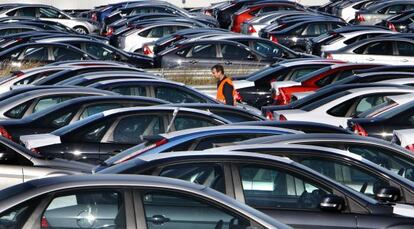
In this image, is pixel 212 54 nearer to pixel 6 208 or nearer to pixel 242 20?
pixel 242 20

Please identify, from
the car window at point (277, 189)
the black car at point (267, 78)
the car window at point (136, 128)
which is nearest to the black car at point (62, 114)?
the car window at point (136, 128)

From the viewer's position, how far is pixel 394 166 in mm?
11797

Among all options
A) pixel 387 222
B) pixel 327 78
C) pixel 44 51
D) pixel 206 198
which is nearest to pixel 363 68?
pixel 327 78

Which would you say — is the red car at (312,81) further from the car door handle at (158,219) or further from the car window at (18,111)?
the car door handle at (158,219)

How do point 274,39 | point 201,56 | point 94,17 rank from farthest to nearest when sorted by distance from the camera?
point 94,17 < point 274,39 < point 201,56

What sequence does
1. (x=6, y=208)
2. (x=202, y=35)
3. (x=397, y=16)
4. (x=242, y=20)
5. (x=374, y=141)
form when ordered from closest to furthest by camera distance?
(x=6, y=208)
(x=374, y=141)
(x=202, y=35)
(x=397, y=16)
(x=242, y=20)

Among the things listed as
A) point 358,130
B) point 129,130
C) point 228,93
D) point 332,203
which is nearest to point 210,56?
point 228,93

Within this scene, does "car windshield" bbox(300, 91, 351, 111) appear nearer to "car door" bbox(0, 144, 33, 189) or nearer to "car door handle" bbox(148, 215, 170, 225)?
"car door" bbox(0, 144, 33, 189)

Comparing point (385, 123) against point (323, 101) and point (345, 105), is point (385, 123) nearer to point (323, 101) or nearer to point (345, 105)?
point (345, 105)

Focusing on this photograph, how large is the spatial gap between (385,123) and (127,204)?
353 inches

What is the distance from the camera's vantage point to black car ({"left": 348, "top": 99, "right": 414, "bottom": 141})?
1609 centimetres

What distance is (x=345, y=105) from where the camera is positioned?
711 inches

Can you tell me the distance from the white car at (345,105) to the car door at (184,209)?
1001 centimetres

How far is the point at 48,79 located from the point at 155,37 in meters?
13.1
